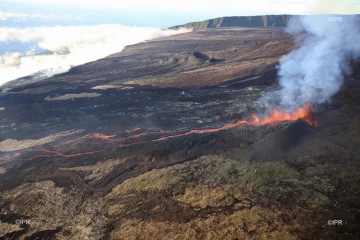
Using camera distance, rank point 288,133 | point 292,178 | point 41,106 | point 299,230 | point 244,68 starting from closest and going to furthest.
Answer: point 299,230, point 292,178, point 288,133, point 41,106, point 244,68

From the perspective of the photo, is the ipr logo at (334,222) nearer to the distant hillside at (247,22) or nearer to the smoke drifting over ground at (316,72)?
the smoke drifting over ground at (316,72)

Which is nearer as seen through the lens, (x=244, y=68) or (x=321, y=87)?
(x=321, y=87)

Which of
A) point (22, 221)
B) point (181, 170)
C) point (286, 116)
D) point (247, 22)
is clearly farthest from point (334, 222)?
point (247, 22)

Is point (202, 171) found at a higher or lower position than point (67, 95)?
lower

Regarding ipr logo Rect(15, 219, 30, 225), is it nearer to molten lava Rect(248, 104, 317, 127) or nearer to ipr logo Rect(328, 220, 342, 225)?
ipr logo Rect(328, 220, 342, 225)

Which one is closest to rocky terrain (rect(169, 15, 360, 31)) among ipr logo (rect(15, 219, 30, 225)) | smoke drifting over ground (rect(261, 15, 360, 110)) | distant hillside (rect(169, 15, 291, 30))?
distant hillside (rect(169, 15, 291, 30))

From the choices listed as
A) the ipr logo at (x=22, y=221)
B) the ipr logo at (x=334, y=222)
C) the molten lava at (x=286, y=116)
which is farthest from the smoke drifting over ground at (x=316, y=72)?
the ipr logo at (x=22, y=221)

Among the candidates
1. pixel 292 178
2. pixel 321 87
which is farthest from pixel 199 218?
pixel 321 87

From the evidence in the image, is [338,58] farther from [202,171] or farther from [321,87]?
[202,171]
